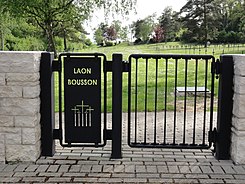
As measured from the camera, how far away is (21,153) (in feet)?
13.4

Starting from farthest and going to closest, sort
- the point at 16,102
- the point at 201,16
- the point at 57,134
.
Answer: the point at 201,16
the point at 57,134
the point at 16,102

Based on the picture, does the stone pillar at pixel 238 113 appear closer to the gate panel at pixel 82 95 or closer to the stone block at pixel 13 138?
the gate panel at pixel 82 95

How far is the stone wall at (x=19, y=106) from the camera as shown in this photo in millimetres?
3900

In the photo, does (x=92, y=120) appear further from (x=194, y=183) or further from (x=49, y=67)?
(x=194, y=183)

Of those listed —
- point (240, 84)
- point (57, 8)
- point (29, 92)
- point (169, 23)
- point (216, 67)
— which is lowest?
point (29, 92)

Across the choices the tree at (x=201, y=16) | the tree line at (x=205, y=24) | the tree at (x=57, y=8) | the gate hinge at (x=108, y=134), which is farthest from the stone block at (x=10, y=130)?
the tree at (x=201, y=16)

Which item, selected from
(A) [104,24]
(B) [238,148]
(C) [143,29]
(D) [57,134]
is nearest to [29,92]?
(D) [57,134]

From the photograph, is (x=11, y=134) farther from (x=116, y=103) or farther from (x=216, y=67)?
(x=216, y=67)

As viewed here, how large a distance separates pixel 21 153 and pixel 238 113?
256 cm

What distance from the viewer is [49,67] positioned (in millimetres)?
4102

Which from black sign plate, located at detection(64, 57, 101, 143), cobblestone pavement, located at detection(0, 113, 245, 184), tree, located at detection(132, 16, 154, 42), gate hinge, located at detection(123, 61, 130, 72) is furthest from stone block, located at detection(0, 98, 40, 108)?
tree, located at detection(132, 16, 154, 42)

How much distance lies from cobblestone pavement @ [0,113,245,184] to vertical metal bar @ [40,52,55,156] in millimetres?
162

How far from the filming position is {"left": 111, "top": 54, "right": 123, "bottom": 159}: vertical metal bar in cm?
414

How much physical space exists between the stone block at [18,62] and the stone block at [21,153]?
90cm
